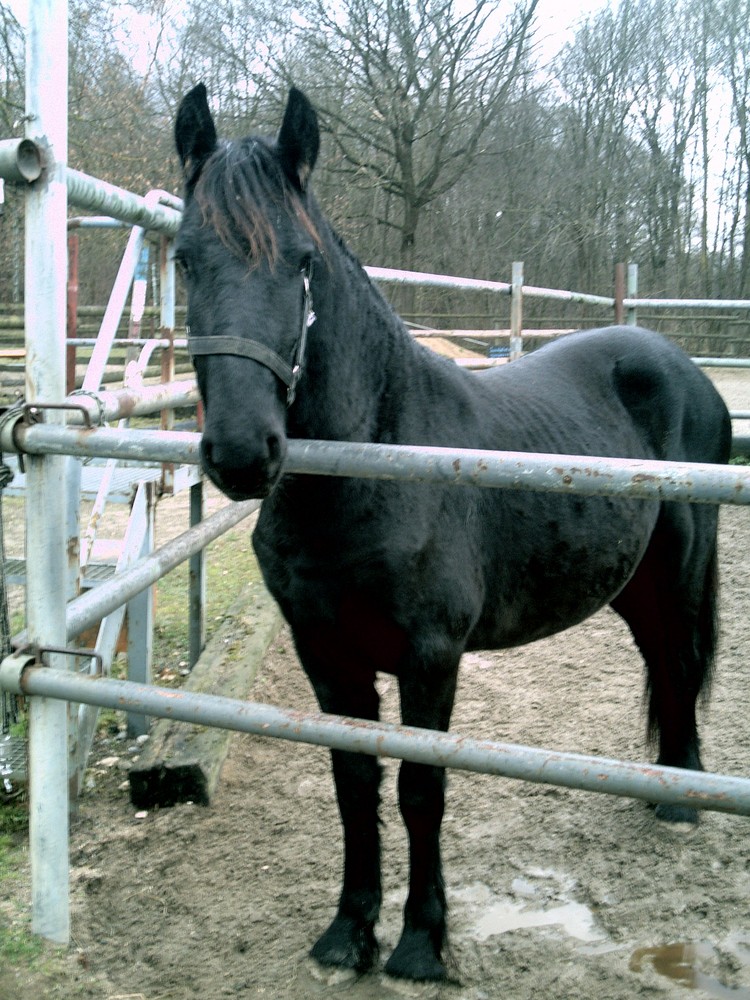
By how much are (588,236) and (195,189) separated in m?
20.8

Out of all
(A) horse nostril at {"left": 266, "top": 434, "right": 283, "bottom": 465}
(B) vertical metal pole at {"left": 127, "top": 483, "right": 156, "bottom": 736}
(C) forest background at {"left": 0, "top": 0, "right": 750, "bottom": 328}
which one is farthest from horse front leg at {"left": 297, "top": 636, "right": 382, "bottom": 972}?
(C) forest background at {"left": 0, "top": 0, "right": 750, "bottom": 328}

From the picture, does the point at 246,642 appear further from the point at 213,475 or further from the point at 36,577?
the point at 213,475

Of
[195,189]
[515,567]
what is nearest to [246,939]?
[515,567]

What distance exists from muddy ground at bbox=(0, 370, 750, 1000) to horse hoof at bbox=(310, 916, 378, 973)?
0.04 meters

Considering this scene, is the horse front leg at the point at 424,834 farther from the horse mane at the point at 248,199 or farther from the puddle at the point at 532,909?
the horse mane at the point at 248,199

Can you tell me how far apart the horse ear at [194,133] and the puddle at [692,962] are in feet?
7.24

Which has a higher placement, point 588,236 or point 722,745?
point 588,236

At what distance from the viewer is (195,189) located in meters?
1.82

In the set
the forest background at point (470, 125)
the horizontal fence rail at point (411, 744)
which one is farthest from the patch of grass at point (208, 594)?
the forest background at point (470, 125)

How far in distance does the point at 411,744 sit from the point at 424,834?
808 millimetres

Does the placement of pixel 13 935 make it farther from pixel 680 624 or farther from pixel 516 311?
pixel 516 311

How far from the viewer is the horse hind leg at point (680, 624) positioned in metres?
3.20

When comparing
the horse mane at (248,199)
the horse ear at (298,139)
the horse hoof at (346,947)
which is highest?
the horse ear at (298,139)

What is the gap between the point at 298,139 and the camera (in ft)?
6.15
